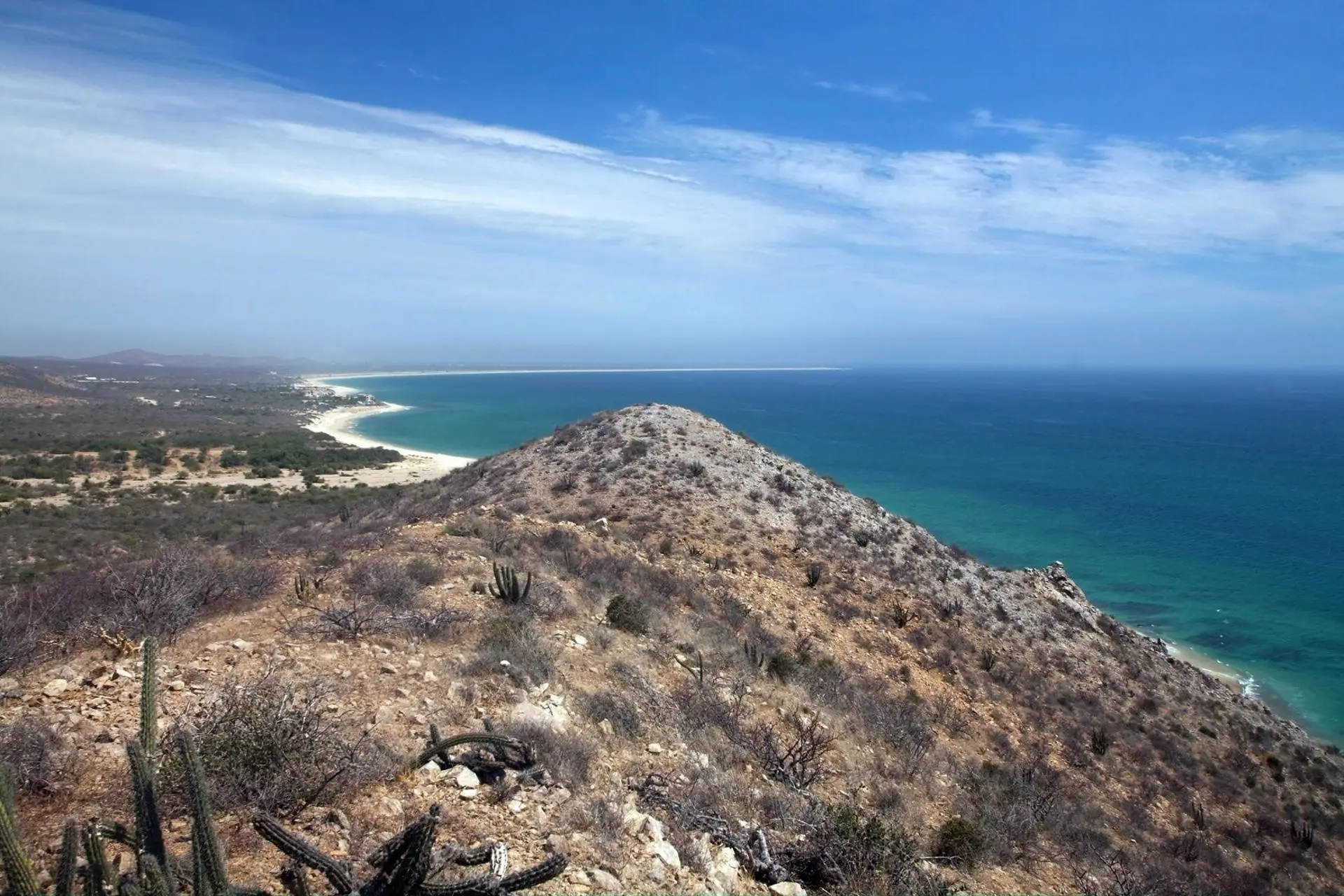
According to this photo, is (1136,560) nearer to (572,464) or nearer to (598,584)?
(572,464)

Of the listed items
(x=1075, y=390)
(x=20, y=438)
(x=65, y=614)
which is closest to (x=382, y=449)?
(x=20, y=438)

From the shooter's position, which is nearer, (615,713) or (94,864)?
(94,864)

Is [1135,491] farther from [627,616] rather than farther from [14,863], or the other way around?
[14,863]

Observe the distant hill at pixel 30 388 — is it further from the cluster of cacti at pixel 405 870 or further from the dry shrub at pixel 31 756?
the cluster of cacti at pixel 405 870

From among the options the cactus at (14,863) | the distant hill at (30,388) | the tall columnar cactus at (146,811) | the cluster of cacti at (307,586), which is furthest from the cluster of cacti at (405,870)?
the distant hill at (30,388)

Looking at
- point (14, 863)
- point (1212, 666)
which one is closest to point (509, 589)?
point (14, 863)

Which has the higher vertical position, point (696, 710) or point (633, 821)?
point (633, 821)
